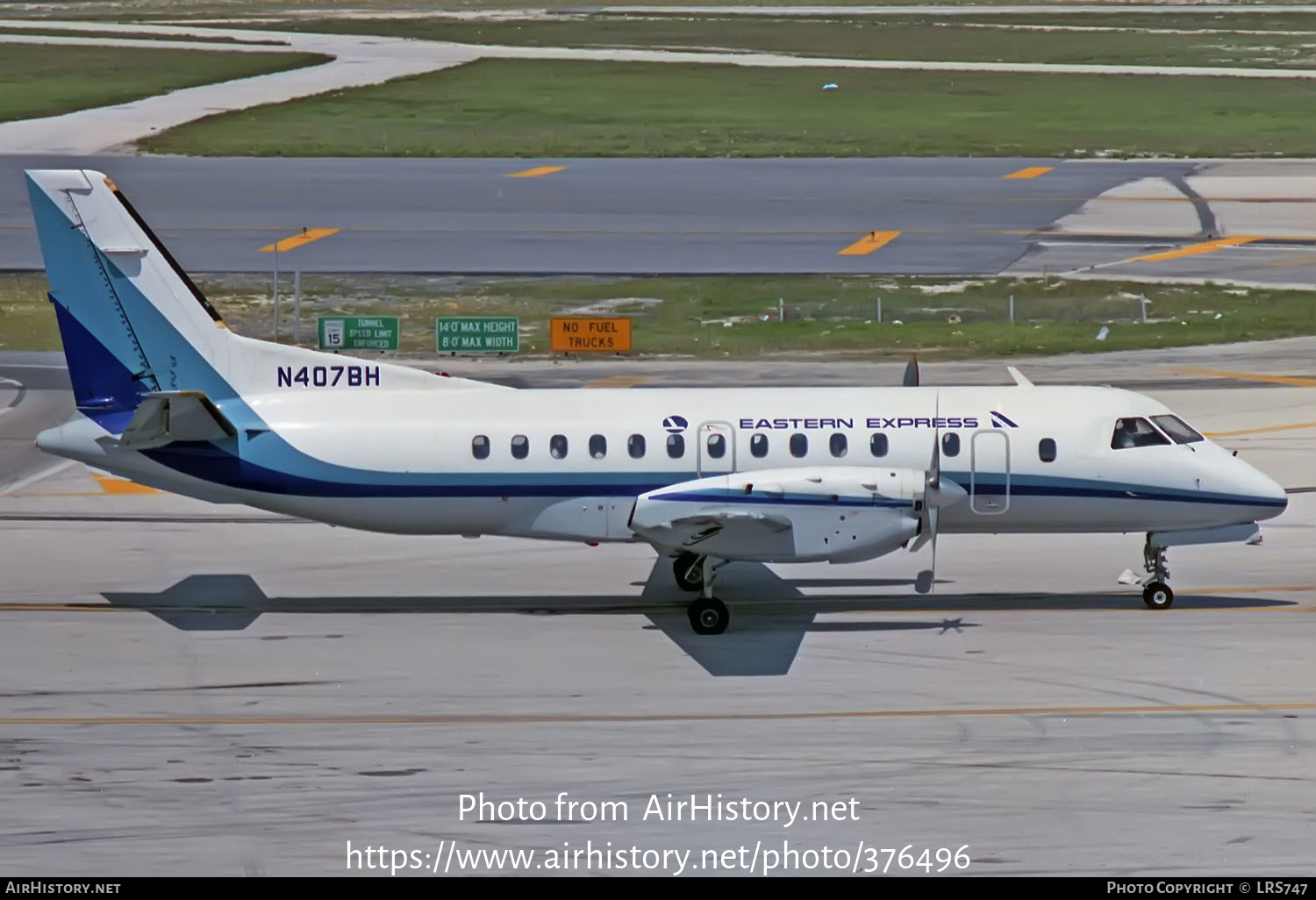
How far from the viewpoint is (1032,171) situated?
266ft

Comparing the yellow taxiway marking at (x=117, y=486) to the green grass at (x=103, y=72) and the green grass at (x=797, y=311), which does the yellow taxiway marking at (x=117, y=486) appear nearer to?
the green grass at (x=797, y=311)

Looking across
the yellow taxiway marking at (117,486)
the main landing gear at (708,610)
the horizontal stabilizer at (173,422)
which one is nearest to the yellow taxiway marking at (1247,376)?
the main landing gear at (708,610)

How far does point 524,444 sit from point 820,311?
30863 millimetres

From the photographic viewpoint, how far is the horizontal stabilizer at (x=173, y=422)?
25.0 metres

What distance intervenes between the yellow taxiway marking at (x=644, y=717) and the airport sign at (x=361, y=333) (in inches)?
1116

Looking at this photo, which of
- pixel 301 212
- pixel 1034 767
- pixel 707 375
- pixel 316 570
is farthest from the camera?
pixel 301 212

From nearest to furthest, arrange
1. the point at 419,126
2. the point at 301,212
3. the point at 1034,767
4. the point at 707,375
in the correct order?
1. the point at 1034,767
2. the point at 707,375
3. the point at 301,212
4. the point at 419,126

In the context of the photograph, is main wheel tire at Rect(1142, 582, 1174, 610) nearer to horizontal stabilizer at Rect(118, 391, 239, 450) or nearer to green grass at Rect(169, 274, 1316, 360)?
horizontal stabilizer at Rect(118, 391, 239, 450)

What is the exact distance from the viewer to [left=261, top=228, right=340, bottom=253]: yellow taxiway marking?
6444 centimetres

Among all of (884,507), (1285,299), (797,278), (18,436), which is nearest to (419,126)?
(797,278)

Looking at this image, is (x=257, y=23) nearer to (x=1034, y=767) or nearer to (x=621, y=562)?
(x=621, y=562)

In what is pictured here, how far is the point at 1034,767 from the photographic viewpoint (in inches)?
757

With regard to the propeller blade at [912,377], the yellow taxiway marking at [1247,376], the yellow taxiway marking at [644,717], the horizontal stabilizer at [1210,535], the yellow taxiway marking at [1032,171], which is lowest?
Result: the yellow taxiway marking at [1247,376]

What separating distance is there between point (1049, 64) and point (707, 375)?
81995 millimetres
